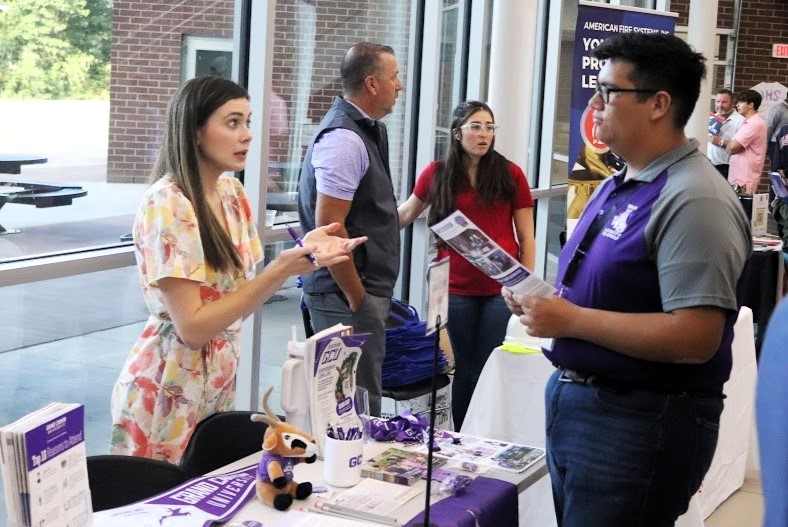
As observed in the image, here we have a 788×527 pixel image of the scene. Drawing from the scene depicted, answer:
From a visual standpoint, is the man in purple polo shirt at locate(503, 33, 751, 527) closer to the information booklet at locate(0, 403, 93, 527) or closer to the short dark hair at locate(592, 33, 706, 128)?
the short dark hair at locate(592, 33, 706, 128)

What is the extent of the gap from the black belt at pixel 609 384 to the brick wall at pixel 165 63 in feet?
6.55

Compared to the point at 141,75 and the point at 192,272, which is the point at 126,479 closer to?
the point at 192,272

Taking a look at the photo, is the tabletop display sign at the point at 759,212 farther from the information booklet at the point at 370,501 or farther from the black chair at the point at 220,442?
the information booklet at the point at 370,501

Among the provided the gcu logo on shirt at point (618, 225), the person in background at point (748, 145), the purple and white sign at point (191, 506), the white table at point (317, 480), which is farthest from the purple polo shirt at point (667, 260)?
the person in background at point (748, 145)

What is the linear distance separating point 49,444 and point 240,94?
1194 mm

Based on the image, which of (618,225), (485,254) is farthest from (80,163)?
(618,225)

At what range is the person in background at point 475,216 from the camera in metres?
4.19

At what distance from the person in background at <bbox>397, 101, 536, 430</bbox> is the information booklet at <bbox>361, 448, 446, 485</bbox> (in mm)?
1882

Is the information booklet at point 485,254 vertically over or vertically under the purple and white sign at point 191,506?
over

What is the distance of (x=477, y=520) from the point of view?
2.01 m

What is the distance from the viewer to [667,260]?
1997 millimetres

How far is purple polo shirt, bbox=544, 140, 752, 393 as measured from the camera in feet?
6.49

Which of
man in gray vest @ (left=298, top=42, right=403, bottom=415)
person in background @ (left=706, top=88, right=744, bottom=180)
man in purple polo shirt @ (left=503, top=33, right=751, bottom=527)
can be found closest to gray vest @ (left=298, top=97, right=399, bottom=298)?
man in gray vest @ (left=298, top=42, right=403, bottom=415)

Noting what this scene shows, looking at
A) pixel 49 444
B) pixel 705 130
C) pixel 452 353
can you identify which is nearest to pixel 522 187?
pixel 452 353
